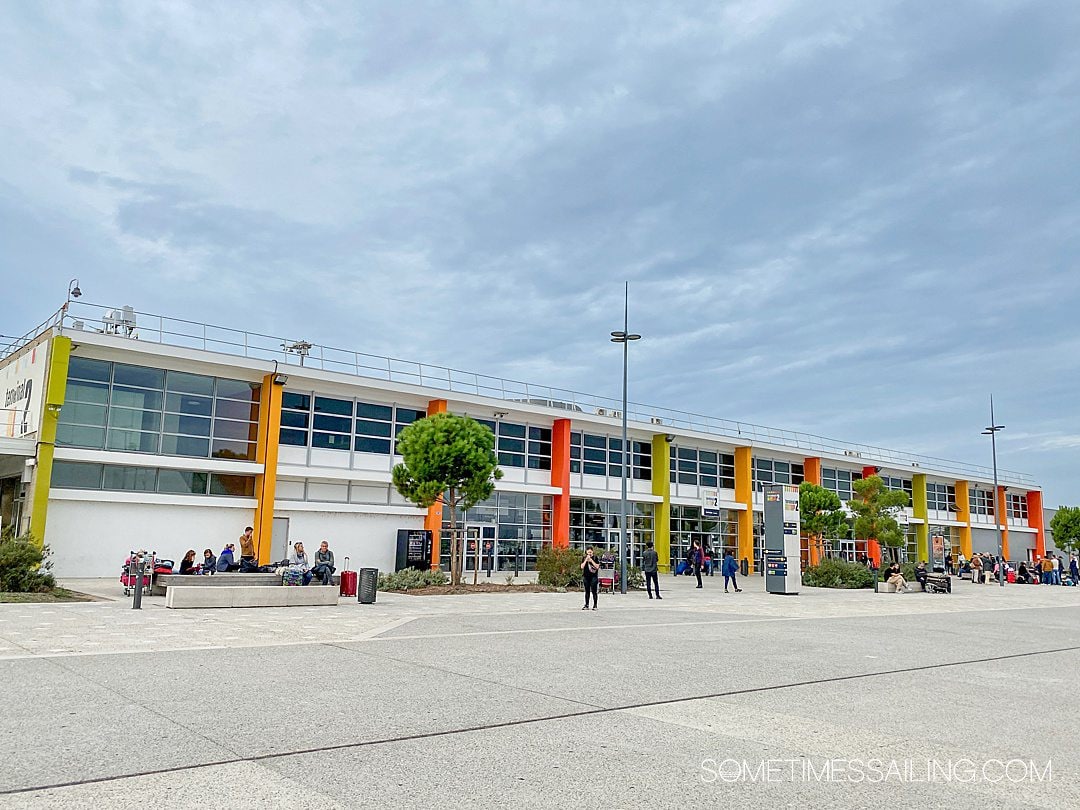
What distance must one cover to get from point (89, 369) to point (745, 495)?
34071mm

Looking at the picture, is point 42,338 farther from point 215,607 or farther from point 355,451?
point 215,607

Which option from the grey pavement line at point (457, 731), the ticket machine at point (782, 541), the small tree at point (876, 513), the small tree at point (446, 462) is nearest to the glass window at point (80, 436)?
the small tree at point (446, 462)

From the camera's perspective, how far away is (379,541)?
33.2 meters

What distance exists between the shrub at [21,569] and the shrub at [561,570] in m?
13.7

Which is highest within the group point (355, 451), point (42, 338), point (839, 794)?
point (42, 338)

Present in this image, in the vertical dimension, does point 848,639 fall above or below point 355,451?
below

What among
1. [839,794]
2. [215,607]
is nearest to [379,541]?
[215,607]

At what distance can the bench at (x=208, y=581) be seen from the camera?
723 inches

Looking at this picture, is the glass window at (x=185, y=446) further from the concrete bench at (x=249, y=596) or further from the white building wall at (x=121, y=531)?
the concrete bench at (x=249, y=596)

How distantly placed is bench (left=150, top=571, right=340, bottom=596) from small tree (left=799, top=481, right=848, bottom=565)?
27.0 metres

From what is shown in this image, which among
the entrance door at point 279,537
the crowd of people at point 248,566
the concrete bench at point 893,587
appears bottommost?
the concrete bench at point 893,587

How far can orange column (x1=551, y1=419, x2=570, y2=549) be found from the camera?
128 ft

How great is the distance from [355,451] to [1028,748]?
28952 mm

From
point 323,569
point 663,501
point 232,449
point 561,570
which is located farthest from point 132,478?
point 663,501
